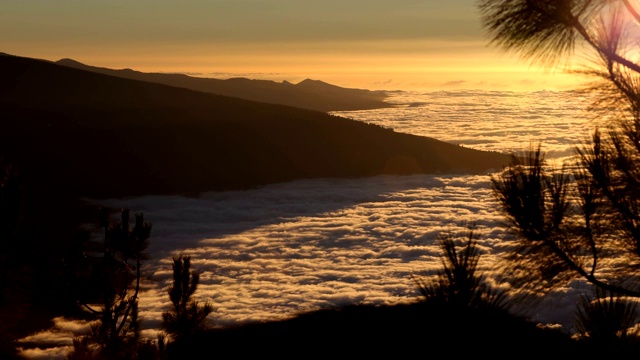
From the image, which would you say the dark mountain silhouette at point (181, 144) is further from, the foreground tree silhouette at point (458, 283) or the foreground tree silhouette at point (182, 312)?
the foreground tree silhouette at point (458, 283)

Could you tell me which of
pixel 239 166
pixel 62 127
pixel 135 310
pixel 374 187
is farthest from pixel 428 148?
pixel 135 310

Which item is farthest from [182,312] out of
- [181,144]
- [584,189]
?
[181,144]

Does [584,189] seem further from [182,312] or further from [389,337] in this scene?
[389,337]

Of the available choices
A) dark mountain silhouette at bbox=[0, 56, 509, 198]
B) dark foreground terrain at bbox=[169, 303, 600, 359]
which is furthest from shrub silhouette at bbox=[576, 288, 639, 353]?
dark mountain silhouette at bbox=[0, 56, 509, 198]

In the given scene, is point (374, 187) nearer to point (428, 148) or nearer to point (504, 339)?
point (428, 148)

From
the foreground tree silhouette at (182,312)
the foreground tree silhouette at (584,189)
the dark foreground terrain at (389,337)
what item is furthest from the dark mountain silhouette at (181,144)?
the foreground tree silhouette at (584,189)

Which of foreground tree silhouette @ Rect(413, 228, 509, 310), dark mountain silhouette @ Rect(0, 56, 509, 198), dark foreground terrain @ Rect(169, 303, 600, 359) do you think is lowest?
dark foreground terrain @ Rect(169, 303, 600, 359)

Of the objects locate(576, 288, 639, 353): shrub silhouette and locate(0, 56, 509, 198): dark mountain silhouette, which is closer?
locate(576, 288, 639, 353): shrub silhouette

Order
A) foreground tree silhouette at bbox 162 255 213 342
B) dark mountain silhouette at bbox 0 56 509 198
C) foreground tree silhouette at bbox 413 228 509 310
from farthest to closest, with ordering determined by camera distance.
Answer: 1. dark mountain silhouette at bbox 0 56 509 198
2. foreground tree silhouette at bbox 162 255 213 342
3. foreground tree silhouette at bbox 413 228 509 310

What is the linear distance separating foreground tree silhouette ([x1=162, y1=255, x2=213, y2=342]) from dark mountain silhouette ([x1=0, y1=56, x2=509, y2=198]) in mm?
34970

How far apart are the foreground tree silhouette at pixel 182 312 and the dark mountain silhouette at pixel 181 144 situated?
35.0 meters

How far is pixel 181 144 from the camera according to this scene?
58250 mm

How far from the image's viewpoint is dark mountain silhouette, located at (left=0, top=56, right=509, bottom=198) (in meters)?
49.0

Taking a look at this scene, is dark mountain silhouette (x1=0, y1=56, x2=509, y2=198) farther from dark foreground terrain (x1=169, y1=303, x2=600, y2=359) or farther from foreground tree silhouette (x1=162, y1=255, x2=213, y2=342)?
foreground tree silhouette (x1=162, y1=255, x2=213, y2=342)
